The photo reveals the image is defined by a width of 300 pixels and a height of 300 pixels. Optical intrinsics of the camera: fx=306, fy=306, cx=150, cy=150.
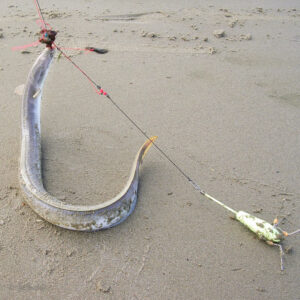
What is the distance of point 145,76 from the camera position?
16.7ft

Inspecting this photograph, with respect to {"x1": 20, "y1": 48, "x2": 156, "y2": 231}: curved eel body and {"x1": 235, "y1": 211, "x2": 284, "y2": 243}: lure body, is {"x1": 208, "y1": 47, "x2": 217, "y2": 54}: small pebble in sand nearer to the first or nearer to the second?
{"x1": 20, "y1": 48, "x2": 156, "y2": 231}: curved eel body

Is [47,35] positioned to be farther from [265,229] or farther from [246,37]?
[246,37]

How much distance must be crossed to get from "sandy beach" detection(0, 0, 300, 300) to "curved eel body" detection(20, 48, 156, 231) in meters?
0.11

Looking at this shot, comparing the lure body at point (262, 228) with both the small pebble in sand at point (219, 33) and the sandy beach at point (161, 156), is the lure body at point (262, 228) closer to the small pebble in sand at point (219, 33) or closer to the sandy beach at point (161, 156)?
the sandy beach at point (161, 156)

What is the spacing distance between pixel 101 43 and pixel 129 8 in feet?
7.14

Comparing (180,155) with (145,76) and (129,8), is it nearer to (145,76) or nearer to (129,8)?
(145,76)

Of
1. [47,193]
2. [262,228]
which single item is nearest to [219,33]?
[262,228]

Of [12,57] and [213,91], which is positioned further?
[12,57]

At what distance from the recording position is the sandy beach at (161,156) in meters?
2.54

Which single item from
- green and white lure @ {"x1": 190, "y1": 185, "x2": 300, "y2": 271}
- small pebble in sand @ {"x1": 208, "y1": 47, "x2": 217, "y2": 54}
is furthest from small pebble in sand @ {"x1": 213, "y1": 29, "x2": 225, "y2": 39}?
green and white lure @ {"x1": 190, "y1": 185, "x2": 300, "y2": 271}

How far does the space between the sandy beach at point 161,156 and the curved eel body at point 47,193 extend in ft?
0.37

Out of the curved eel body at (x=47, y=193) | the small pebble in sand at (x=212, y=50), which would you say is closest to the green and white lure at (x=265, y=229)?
the curved eel body at (x=47, y=193)

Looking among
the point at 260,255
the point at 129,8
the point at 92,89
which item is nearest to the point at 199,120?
the point at 92,89

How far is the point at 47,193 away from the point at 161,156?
1.38 metres
